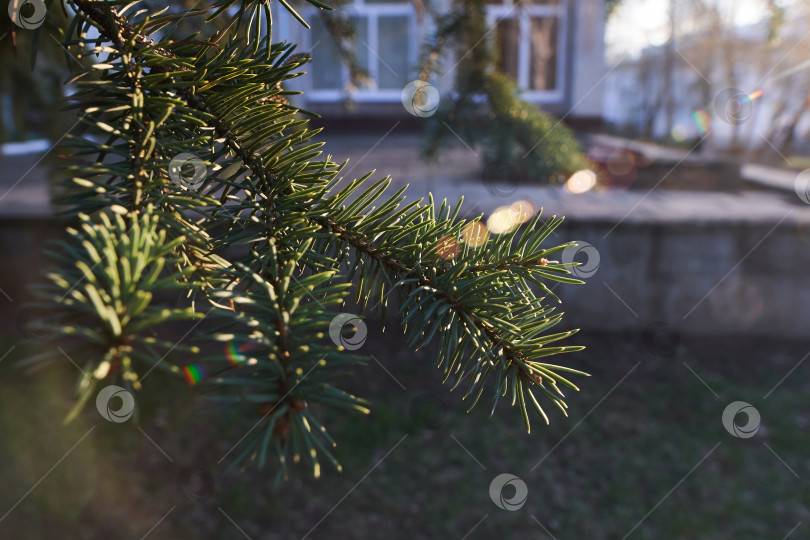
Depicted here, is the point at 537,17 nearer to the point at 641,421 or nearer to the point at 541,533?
the point at 641,421

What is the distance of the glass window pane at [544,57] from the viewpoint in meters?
5.56

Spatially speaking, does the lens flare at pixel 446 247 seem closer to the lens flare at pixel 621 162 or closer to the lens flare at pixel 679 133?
the lens flare at pixel 621 162

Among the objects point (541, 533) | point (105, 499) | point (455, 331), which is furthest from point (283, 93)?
point (105, 499)

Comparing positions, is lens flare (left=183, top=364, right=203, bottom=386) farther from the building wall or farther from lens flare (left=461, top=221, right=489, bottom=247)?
the building wall

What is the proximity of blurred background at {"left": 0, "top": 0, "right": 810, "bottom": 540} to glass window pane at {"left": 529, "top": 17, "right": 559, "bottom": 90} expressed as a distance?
2932mm

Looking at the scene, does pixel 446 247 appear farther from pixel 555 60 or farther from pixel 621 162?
pixel 555 60

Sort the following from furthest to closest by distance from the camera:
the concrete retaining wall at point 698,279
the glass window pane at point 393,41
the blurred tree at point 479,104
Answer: the glass window pane at point 393,41 → the concrete retaining wall at point 698,279 → the blurred tree at point 479,104

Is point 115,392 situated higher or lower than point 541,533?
higher

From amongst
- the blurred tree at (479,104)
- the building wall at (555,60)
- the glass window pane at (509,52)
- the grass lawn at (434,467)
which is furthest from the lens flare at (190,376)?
the glass window pane at (509,52)

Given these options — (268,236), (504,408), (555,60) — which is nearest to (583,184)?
(504,408)

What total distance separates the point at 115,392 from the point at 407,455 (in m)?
1.61

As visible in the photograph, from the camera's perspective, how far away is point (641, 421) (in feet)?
6.56

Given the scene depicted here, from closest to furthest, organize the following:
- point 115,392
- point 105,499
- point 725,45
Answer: point 115,392, point 105,499, point 725,45

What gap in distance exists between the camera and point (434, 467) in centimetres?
181
